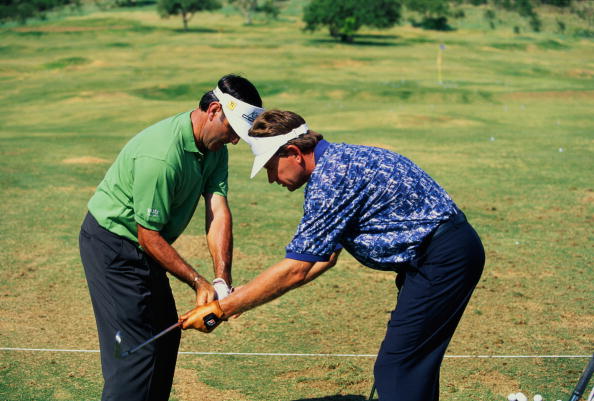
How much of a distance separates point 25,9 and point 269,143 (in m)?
87.5

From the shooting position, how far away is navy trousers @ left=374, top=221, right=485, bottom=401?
15.0 feet

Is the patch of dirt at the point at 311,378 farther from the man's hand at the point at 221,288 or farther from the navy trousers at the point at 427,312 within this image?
the navy trousers at the point at 427,312

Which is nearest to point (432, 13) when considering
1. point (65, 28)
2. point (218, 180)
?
point (65, 28)

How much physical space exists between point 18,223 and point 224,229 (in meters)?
7.48

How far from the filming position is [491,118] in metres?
27.3

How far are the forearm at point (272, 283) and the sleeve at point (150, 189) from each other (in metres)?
0.78

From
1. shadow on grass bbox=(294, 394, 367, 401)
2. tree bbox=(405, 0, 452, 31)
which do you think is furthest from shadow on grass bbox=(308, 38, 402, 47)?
shadow on grass bbox=(294, 394, 367, 401)

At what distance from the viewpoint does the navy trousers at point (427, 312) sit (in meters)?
4.58

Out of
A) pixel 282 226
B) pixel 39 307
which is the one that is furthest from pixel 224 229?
pixel 282 226

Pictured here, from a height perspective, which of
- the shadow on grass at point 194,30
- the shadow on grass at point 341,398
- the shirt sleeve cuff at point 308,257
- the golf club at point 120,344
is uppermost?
the shirt sleeve cuff at point 308,257

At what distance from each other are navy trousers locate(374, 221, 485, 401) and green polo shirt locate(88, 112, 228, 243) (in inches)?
62.3

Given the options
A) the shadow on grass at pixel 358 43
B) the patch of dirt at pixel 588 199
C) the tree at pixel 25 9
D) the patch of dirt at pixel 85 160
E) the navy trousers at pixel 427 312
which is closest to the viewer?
the navy trousers at pixel 427 312

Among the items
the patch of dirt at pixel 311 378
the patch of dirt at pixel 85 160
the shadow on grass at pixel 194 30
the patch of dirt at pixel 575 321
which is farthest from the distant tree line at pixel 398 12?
the patch of dirt at pixel 311 378

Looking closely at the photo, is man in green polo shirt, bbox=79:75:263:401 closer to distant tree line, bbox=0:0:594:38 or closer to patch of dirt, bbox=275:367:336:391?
patch of dirt, bbox=275:367:336:391
